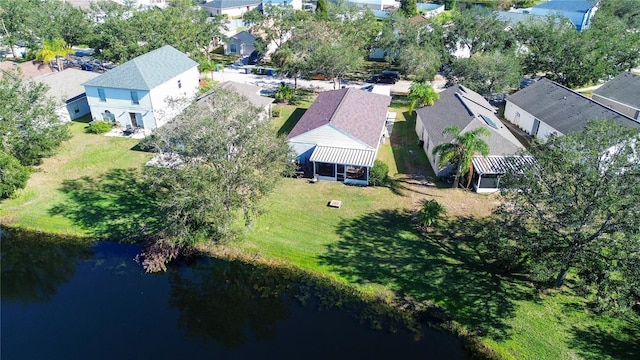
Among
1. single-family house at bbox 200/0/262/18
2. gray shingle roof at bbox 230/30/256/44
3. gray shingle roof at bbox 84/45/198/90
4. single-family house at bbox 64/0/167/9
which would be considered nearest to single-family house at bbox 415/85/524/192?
gray shingle roof at bbox 84/45/198/90

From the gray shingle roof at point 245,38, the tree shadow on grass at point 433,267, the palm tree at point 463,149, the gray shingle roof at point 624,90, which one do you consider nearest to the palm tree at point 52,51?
the gray shingle roof at point 245,38

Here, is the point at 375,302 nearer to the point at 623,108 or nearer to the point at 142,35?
the point at 623,108

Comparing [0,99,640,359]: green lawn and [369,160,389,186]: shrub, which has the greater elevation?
[369,160,389,186]: shrub

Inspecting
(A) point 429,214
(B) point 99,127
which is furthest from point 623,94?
(B) point 99,127

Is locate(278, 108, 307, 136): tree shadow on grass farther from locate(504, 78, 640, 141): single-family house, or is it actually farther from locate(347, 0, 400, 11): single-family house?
locate(347, 0, 400, 11): single-family house

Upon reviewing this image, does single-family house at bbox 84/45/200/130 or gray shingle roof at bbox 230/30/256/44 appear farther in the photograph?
gray shingle roof at bbox 230/30/256/44

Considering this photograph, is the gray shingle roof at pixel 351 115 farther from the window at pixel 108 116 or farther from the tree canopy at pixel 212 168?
the window at pixel 108 116
